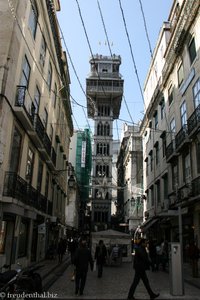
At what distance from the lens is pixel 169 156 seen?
900 inches

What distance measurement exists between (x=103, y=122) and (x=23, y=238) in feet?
250

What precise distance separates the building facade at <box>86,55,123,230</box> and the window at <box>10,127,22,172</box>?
2638 inches

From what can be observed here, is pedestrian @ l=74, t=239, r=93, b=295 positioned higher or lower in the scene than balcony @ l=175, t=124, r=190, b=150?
lower

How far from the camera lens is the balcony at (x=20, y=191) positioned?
42.7 ft

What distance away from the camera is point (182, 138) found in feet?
65.5

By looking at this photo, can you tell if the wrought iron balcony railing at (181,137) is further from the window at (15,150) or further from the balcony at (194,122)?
the window at (15,150)

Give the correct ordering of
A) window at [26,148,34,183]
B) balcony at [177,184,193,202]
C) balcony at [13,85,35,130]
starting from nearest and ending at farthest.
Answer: balcony at [13,85,35,130]
window at [26,148,34,183]
balcony at [177,184,193,202]

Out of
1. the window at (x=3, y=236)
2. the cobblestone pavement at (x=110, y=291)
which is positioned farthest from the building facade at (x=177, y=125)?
the window at (x=3, y=236)

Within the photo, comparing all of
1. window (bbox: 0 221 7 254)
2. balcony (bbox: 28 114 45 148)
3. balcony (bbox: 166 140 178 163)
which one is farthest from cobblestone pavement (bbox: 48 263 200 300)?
balcony (bbox: 166 140 178 163)

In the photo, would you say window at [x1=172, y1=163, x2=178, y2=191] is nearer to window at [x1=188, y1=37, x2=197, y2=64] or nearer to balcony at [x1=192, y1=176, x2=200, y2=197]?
balcony at [x1=192, y1=176, x2=200, y2=197]

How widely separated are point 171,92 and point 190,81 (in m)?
5.08

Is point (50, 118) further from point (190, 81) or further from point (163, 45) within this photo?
point (163, 45)

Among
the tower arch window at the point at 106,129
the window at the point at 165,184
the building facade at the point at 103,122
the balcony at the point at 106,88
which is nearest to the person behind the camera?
the window at the point at 165,184

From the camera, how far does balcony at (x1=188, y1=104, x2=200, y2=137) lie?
17239 mm
